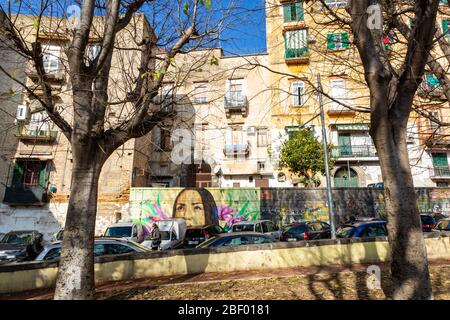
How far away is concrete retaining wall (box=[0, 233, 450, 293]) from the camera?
685 centimetres

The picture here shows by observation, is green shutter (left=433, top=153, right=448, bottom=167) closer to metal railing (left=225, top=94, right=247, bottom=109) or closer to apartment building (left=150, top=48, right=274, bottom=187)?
apartment building (left=150, top=48, right=274, bottom=187)

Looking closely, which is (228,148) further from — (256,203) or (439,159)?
(439,159)

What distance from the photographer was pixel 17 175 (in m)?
21.0

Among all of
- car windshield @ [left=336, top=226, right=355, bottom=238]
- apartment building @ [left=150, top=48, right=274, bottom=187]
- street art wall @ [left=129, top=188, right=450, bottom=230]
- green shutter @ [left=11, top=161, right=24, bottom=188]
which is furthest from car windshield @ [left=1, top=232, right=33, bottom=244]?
car windshield @ [left=336, top=226, right=355, bottom=238]

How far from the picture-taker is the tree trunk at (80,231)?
14.3ft

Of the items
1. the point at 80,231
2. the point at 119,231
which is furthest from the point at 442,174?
the point at 80,231

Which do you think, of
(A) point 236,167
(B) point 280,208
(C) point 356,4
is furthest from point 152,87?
(A) point 236,167

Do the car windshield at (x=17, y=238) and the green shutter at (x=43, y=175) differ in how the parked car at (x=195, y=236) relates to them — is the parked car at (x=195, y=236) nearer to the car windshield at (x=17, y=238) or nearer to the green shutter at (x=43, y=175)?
the car windshield at (x=17, y=238)

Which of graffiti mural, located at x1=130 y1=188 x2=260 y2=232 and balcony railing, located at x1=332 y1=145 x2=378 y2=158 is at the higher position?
balcony railing, located at x1=332 y1=145 x2=378 y2=158

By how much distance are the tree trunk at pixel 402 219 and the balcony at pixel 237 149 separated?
797 inches

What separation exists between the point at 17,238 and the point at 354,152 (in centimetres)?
2421

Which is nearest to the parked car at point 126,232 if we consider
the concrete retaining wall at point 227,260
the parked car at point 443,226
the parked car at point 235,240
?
the parked car at point 235,240

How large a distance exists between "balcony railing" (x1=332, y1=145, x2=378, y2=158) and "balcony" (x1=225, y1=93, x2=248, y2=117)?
28.0ft
